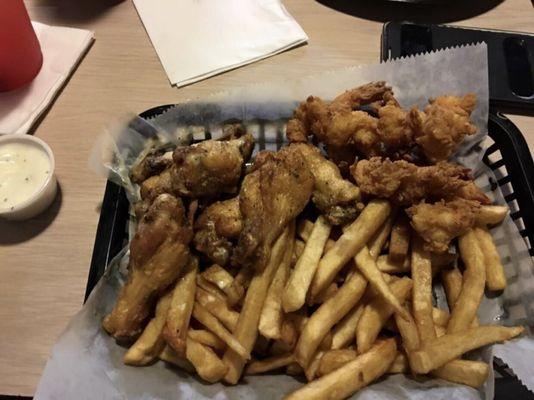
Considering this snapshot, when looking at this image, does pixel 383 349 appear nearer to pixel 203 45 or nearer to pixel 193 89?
pixel 193 89

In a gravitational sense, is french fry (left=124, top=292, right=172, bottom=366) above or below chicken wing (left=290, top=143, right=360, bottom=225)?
below

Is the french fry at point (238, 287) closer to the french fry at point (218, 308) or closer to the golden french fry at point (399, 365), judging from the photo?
the french fry at point (218, 308)

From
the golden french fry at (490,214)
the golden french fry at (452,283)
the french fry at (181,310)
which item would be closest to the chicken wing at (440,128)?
the golden french fry at (490,214)

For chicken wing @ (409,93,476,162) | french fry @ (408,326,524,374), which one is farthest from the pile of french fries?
chicken wing @ (409,93,476,162)

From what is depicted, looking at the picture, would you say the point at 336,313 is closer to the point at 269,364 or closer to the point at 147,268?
the point at 269,364

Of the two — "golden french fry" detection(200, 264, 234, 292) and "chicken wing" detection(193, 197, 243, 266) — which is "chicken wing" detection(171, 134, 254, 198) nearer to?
"chicken wing" detection(193, 197, 243, 266)

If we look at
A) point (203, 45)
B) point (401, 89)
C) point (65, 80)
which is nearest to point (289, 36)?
point (203, 45)

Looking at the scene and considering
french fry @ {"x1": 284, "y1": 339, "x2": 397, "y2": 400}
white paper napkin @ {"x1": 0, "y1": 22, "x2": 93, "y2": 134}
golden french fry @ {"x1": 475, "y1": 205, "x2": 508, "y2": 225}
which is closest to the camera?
french fry @ {"x1": 284, "y1": 339, "x2": 397, "y2": 400}
